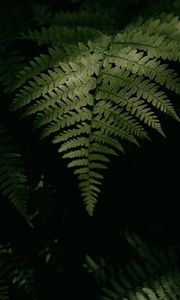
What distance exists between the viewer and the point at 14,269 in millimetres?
2383

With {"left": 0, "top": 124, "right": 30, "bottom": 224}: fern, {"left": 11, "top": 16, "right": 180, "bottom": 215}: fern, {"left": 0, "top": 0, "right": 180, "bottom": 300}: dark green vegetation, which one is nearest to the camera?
{"left": 11, "top": 16, "right": 180, "bottom": 215}: fern

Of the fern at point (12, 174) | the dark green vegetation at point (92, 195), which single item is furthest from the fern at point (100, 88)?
the fern at point (12, 174)

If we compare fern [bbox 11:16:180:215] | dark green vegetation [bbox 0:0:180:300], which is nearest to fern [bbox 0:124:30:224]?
dark green vegetation [bbox 0:0:180:300]

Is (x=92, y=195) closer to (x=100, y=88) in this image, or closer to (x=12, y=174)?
(x=12, y=174)

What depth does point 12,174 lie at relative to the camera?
7.04 feet

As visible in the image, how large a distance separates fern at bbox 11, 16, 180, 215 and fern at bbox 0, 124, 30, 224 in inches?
12.1

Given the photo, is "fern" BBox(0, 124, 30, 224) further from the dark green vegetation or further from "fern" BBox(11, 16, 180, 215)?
"fern" BBox(11, 16, 180, 215)

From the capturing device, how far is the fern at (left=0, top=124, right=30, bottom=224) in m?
2.03

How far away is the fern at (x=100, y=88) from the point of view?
6.09ft

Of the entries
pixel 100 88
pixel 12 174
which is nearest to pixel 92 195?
pixel 12 174

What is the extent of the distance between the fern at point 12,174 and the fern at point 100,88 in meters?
0.31

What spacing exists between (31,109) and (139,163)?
800 mm

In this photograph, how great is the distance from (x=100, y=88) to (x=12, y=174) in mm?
633

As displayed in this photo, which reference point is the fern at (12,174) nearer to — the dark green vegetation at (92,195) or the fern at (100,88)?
the dark green vegetation at (92,195)
